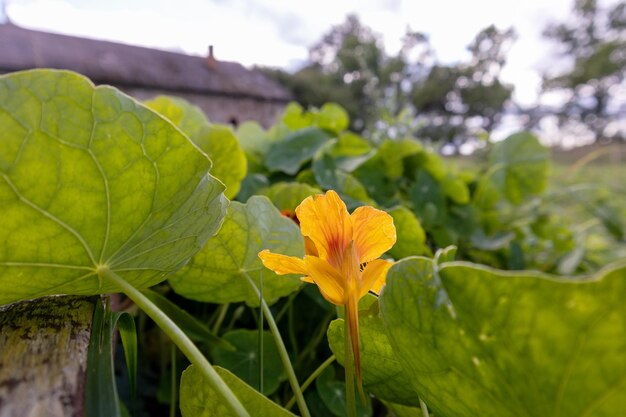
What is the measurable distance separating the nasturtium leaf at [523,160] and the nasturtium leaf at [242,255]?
2.43 feet

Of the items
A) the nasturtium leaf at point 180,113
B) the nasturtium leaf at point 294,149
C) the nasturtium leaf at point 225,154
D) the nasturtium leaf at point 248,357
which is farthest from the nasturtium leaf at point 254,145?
the nasturtium leaf at point 248,357

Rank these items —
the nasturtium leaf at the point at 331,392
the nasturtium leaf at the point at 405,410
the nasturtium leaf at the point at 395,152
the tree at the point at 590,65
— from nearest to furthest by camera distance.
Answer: the nasturtium leaf at the point at 405,410
the nasturtium leaf at the point at 331,392
the nasturtium leaf at the point at 395,152
the tree at the point at 590,65

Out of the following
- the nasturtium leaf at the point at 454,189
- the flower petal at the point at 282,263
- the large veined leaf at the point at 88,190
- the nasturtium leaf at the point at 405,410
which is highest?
the nasturtium leaf at the point at 454,189

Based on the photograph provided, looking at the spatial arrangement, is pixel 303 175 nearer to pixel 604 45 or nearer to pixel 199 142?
pixel 199 142

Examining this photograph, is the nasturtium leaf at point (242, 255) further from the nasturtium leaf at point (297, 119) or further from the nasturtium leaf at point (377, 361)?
the nasturtium leaf at point (297, 119)

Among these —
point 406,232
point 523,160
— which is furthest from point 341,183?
point 523,160

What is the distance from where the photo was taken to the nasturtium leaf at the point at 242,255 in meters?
0.33

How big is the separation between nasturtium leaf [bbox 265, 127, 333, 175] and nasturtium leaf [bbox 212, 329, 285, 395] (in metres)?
0.29

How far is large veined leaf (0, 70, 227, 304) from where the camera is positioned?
0.64ft

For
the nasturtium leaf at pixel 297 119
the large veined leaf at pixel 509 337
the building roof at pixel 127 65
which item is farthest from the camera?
the building roof at pixel 127 65

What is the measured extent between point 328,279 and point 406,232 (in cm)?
31

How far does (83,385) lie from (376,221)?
153 mm

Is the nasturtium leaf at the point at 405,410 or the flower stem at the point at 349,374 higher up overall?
the flower stem at the point at 349,374

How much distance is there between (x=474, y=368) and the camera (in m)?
0.18
